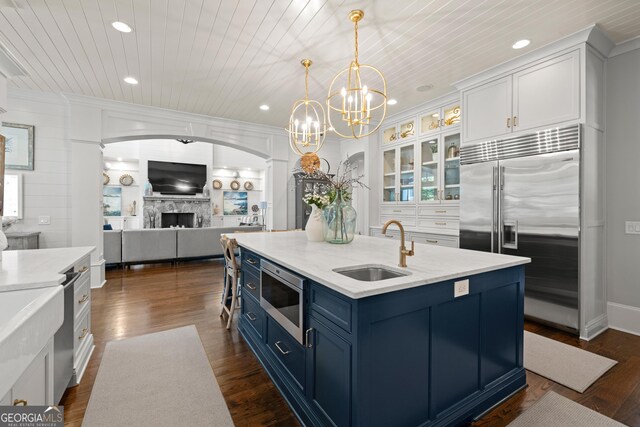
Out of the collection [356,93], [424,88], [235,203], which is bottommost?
[235,203]

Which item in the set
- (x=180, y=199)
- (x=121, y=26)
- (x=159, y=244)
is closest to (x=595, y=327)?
(x=121, y=26)

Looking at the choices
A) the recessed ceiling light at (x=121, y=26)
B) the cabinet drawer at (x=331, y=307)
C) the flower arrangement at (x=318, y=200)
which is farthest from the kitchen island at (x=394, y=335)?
Result: the recessed ceiling light at (x=121, y=26)

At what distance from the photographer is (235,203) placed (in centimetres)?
1016

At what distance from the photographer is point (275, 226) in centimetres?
621

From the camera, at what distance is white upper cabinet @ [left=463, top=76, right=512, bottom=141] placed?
336cm

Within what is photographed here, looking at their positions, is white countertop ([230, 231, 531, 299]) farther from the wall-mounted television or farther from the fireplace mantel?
the wall-mounted television

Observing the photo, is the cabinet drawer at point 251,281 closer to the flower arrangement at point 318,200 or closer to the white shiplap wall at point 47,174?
the flower arrangement at point 318,200

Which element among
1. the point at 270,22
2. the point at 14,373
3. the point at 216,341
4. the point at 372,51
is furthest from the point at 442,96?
the point at 14,373

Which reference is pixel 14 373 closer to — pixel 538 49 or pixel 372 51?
pixel 372 51

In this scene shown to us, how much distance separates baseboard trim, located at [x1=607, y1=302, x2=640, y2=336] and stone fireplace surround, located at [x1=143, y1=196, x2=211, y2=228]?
919 cm

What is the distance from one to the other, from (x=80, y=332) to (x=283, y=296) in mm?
1631

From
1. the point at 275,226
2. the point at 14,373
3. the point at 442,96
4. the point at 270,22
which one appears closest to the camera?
the point at 14,373

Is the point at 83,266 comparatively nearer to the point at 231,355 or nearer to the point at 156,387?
the point at 156,387

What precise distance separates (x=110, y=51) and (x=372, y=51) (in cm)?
280
